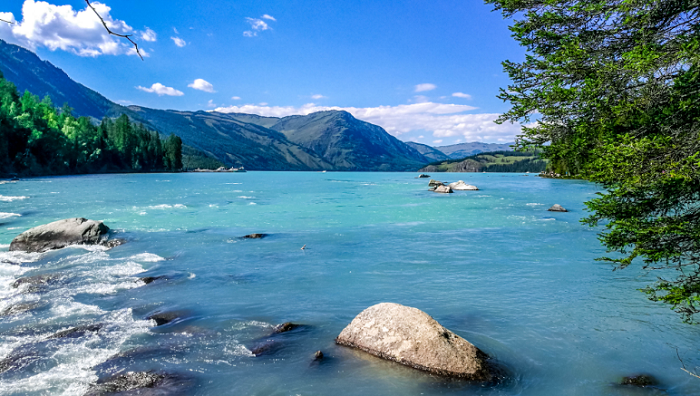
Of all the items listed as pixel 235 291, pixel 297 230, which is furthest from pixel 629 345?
pixel 297 230

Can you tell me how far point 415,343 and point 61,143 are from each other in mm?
143306

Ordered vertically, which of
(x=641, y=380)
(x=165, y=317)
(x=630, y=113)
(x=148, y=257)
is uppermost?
(x=630, y=113)

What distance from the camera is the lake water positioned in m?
8.82

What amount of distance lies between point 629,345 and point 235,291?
1321cm

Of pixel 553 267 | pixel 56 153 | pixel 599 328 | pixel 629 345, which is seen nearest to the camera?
pixel 629 345

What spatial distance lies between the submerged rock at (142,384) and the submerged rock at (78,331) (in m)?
3.21

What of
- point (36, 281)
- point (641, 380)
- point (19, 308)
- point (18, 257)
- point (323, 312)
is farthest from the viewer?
point (18, 257)

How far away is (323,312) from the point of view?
43.6 ft

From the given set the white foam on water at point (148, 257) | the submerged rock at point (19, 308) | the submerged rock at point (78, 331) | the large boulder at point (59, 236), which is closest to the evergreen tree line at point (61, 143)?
the large boulder at point (59, 236)

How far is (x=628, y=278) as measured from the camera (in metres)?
17.2

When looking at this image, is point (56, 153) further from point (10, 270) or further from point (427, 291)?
point (427, 291)

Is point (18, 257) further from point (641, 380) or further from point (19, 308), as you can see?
point (641, 380)

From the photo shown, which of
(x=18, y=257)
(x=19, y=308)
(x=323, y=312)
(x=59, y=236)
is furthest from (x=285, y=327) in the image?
(x=59, y=236)

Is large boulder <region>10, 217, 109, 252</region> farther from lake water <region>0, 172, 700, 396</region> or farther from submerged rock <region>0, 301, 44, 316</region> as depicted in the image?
submerged rock <region>0, 301, 44, 316</region>
